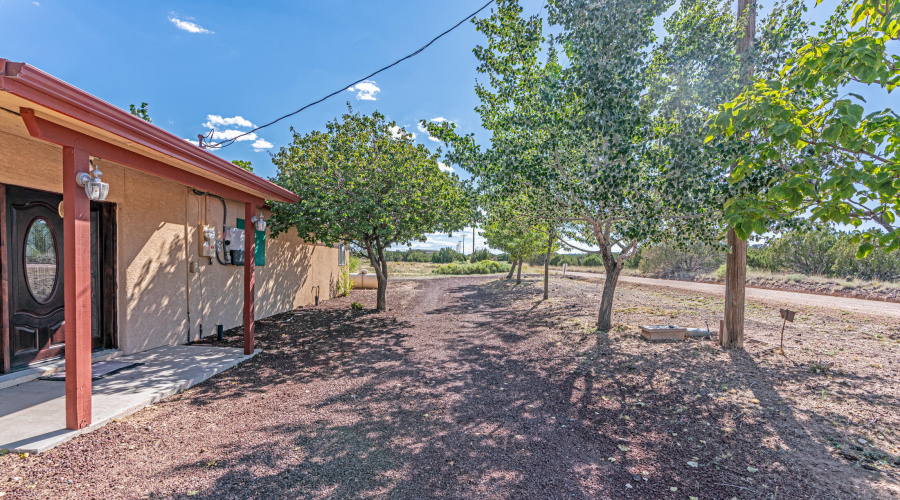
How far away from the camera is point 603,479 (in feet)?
8.37

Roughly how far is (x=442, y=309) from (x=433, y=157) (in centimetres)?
440

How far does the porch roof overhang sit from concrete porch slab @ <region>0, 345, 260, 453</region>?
2.34 meters

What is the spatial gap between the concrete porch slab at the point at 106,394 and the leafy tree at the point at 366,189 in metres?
3.43

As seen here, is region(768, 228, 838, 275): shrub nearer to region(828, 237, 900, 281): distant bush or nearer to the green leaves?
region(828, 237, 900, 281): distant bush

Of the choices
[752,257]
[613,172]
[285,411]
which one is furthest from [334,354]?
[752,257]

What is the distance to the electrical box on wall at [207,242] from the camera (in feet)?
21.1

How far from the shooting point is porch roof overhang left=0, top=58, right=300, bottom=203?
242 cm

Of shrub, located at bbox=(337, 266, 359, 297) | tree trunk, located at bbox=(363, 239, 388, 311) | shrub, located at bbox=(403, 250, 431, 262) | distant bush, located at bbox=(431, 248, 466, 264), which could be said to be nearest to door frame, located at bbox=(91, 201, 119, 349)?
tree trunk, located at bbox=(363, 239, 388, 311)

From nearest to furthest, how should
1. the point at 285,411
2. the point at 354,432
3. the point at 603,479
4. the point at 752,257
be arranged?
the point at 603,479 → the point at 354,432 → the point at 285,411 → the point at 752,257

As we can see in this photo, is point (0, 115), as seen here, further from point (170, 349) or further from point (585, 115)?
point (585, 115)

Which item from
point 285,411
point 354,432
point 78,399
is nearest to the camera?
point 78,399

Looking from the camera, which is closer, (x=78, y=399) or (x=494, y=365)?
(x=78, y=399)

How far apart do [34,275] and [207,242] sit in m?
2.29

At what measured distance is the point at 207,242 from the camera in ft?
21.3
